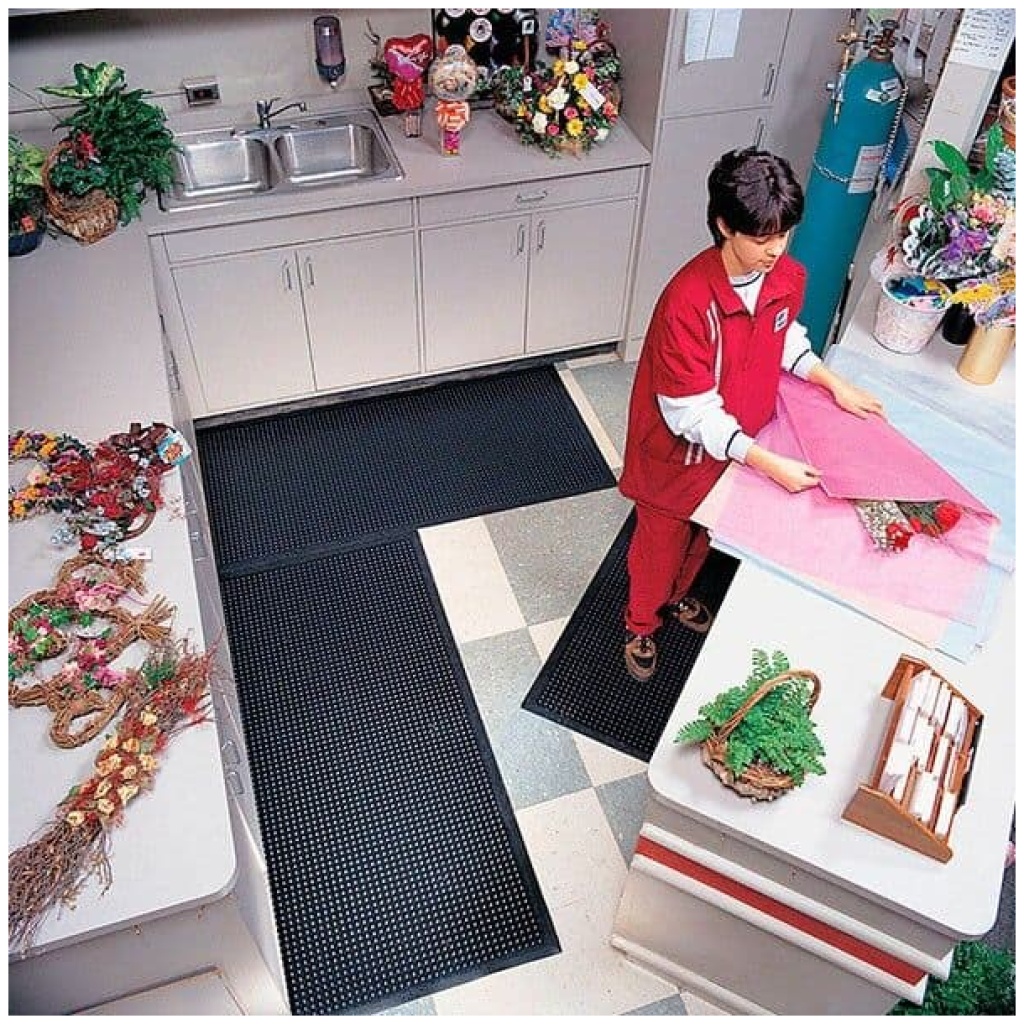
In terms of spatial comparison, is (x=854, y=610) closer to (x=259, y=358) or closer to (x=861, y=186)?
(x=861, y=186)

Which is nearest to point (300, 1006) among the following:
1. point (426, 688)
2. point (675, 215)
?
point (426, 688)

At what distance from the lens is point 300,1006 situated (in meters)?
2.16

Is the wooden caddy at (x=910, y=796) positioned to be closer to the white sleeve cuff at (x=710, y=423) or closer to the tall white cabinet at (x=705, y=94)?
the white sleeve cuff at (x=710, y=423)

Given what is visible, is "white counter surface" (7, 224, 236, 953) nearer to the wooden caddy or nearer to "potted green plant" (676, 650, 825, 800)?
"potted green plant" (676, 650, 825, 800)

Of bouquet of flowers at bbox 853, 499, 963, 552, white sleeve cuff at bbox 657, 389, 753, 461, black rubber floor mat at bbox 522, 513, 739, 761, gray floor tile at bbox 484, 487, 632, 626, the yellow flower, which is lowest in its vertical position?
black rubber floor mat at bbox 522, 513, 739, 761

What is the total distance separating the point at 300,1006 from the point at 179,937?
0.68 meters

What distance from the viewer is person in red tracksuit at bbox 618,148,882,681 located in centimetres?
171

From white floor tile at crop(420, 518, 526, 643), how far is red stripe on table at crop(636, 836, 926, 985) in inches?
47.6

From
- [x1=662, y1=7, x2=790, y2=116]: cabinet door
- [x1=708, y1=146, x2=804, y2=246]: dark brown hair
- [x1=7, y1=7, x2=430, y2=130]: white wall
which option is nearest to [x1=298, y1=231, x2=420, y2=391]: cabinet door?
[x1=7, y1=7, x2=430, y2=130]: white wall

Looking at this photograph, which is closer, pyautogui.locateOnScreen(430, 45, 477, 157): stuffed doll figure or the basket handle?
the basket handle

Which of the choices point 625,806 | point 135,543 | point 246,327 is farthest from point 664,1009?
→ point 246,327

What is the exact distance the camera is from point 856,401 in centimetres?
204

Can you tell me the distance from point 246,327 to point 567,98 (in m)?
1.33

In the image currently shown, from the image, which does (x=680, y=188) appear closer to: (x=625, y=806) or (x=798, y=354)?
(x=798, y=354)
